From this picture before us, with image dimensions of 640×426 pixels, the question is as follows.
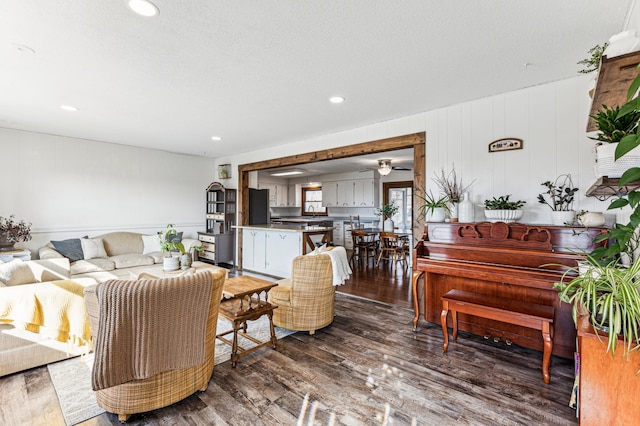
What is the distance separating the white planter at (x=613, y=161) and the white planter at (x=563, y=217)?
5.51 ft

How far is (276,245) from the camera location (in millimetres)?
5613

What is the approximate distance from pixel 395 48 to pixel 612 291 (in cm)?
199

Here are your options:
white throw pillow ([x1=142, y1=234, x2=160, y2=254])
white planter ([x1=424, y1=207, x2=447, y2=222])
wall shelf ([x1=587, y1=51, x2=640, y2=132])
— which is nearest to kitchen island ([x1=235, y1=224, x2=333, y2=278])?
white throw pillow ([x1=142, y1=234, x2=160, y2=254])

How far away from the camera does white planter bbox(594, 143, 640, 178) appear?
3.98 feet

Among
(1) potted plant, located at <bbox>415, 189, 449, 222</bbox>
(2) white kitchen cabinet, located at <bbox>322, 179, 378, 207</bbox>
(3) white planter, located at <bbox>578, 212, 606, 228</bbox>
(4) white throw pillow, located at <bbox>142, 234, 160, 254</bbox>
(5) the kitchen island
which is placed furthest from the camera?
(2) white kitchen cabinet, located at <bbox>322, 179, 378, 207</bbox>

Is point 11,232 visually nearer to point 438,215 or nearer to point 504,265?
point 438,215

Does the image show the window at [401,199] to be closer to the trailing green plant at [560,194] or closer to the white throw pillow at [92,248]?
the trailing green plant at [560,194]

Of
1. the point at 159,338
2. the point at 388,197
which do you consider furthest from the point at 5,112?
the point at 388,197

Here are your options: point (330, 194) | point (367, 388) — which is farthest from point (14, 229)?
point (330, 194)

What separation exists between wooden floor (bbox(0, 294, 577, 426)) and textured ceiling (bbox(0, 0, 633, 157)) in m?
2.52

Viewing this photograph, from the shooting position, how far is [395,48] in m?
2.30

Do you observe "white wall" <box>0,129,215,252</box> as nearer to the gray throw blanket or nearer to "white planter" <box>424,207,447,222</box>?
the gray throw blanket

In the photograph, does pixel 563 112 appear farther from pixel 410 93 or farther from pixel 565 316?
pixel 565 316

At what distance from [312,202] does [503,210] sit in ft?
26.3
